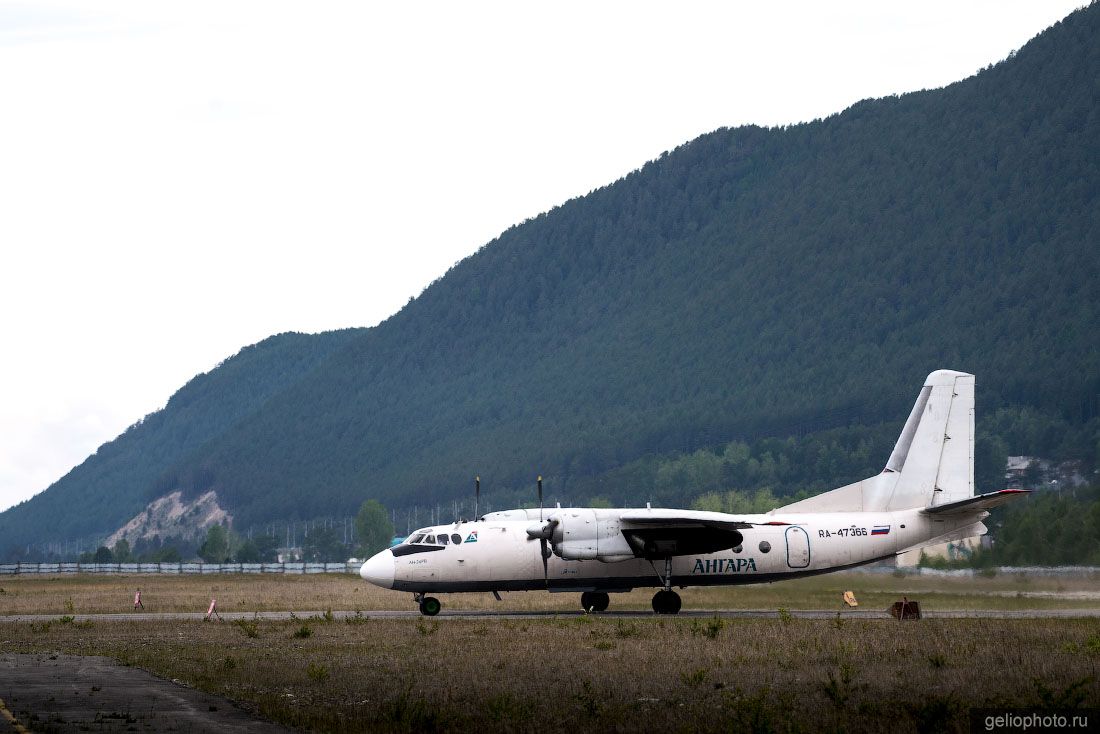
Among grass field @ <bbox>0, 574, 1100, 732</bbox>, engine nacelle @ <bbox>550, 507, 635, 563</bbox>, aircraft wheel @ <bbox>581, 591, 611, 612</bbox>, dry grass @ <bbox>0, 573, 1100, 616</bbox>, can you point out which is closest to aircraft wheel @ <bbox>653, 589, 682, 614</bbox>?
aircraft wheel @ <bbox>581, 591, 611, 612</bbox>

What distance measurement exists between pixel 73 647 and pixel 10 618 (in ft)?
51.8

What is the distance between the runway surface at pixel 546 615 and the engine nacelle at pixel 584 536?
82.3 inches

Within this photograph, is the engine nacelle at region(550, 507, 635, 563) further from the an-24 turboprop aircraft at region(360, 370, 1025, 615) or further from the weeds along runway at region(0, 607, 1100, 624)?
the weeds along runway at region(0, 607, 1100, 624)

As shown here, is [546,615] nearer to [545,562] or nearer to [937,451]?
[545,562]

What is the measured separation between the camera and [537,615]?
48.2 m

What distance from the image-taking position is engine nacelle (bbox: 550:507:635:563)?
47031 mm

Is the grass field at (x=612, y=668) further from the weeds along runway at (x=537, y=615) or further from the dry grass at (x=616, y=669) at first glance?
the weeds along runway at (x=537, y=615)

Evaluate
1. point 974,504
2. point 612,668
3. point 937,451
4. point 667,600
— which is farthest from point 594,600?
point 612,668

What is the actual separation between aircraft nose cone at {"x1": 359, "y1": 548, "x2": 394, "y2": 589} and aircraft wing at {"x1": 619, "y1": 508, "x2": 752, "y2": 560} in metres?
7.71

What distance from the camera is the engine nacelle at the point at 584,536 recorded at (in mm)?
47031

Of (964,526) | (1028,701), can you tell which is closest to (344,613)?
(964,526)

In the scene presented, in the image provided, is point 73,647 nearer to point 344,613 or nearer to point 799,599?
point 344,613

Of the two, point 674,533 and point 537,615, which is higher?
point 674,533

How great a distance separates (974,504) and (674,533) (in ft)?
31.0
